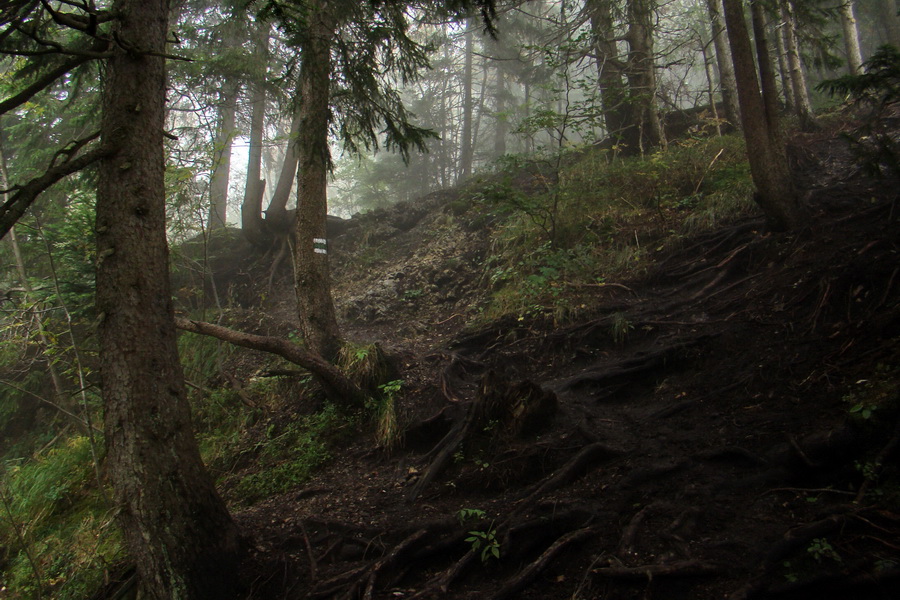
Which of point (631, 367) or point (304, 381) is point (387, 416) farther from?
point (631, 367)

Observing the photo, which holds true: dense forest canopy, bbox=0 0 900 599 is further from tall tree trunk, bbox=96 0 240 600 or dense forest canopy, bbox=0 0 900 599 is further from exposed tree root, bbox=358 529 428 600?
exposed tree root, bbox=358 529 428 600

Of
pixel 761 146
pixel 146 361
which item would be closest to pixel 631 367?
pixel 761 146

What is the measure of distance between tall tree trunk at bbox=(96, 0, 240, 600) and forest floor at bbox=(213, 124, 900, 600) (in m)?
0.66

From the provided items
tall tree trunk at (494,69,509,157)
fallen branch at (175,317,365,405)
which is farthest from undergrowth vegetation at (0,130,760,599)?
tall tree trunk at (494,69,509,157)

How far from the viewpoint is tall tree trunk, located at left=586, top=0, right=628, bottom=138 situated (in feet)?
29.8

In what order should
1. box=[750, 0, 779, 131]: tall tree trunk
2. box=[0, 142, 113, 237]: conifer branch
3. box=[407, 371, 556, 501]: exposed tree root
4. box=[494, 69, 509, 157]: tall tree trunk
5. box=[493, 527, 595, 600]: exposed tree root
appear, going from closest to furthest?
box=[0, 142, 113, 237]: conifer branch < box=[493, 527, 595, 600]: exposed tree root < box=[407, 371, 556, 501]: exposed tree root < box=[750, 0, 779, 131]: tall tree trunk < box=[494, 69, 509, 157]: tall tree trunk

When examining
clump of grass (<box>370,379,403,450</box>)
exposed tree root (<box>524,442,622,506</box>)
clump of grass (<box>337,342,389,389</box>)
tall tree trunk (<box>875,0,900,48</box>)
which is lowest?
exposed tree root (<box>524,442,622,506</box>)

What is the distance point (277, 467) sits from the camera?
5.89 m

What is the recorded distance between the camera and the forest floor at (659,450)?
2.74 metres

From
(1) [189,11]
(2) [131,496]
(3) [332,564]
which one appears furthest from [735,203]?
(1) [189,11]

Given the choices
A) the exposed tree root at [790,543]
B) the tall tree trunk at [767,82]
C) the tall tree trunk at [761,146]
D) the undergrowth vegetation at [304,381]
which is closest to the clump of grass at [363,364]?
the undergrowth vegetation at [304,381]

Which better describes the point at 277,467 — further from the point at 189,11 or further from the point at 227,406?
the point at 189,11

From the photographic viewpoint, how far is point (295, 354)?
5.53m

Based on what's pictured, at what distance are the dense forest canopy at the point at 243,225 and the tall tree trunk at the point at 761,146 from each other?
3cm
